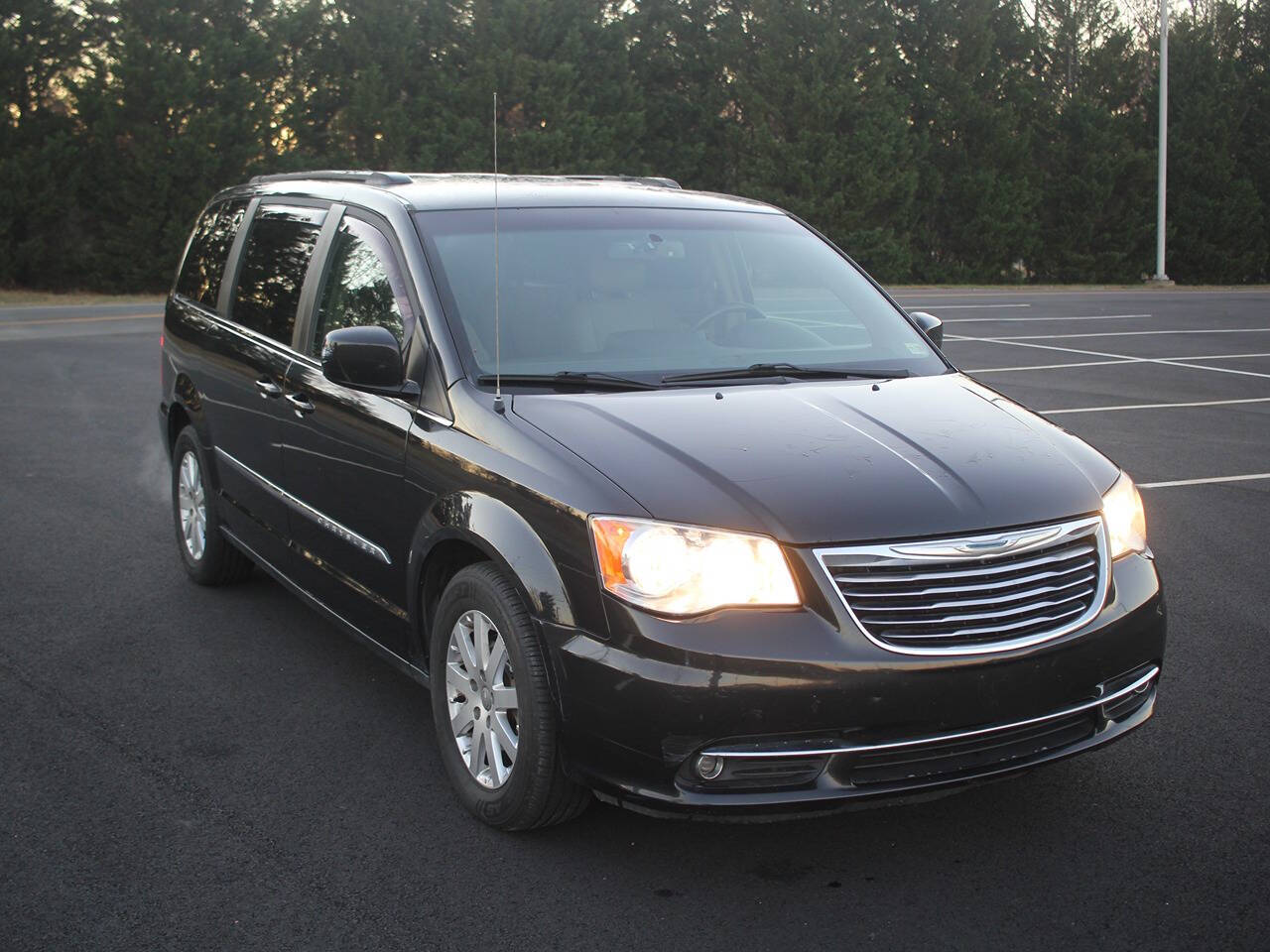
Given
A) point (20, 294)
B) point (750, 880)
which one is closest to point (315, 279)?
point (750, 880)

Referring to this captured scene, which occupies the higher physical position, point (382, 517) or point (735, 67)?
point (735, 67)

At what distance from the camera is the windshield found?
15.1 ft

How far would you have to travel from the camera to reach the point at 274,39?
41.7 metres

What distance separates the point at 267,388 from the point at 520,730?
227cm

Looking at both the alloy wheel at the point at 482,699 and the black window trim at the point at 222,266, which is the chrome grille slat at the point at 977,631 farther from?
the black window trim at the point at 222,266

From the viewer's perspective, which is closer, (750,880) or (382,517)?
(750,880)

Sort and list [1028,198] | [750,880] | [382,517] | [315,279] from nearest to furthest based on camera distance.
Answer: [750,880] < [382,517] < [315,279] < [1028,198]

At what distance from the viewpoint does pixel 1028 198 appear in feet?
140

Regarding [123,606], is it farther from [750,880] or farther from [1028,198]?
[1028,198]

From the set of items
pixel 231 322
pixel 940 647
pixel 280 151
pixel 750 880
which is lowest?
pixel 750 880

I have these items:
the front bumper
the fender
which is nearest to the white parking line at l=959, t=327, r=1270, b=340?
the fender

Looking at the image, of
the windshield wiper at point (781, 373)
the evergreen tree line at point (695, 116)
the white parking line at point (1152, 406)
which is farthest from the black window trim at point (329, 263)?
the evergreen tree line at point (695, 116)

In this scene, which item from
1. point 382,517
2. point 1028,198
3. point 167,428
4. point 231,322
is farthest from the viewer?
point 1028,198

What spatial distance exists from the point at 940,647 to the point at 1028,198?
136 feet
